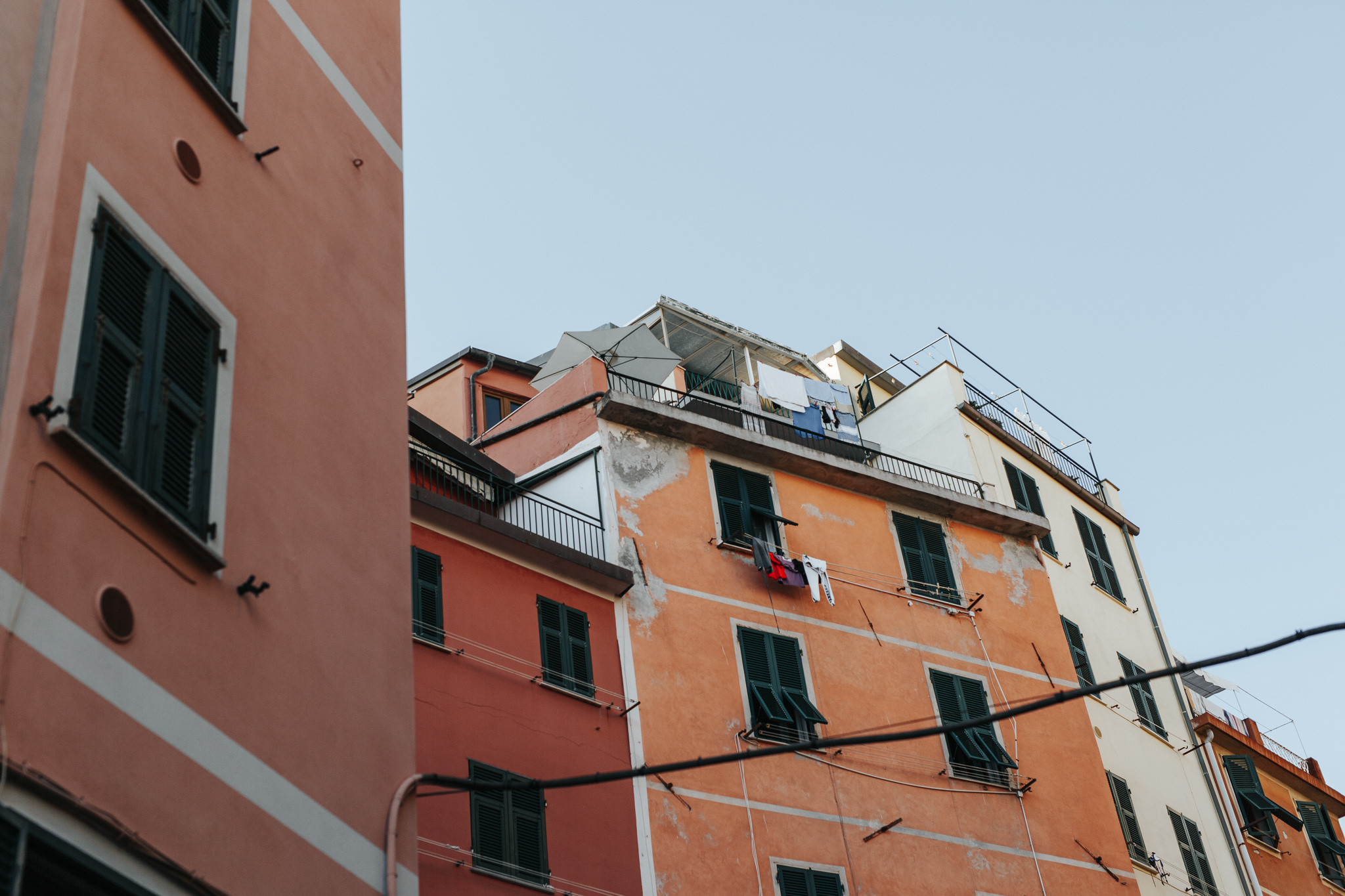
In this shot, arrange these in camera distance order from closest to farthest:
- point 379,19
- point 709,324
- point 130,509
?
point 130,509
point 379,19
point 709,324

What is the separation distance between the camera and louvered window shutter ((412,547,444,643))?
53.2 ft

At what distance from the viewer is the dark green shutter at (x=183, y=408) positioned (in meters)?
7.22

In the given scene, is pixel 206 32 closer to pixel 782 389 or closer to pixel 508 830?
pixel 508 830

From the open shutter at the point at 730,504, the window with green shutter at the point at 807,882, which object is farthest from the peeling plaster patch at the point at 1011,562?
the window with green shutter at the point at 807,882

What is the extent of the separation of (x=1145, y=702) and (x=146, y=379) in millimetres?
21808

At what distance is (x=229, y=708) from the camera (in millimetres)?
7094

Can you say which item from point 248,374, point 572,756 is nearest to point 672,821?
point 572,756

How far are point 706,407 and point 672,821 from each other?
8.80 metres

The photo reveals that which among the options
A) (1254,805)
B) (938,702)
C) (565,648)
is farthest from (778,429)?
(1254,805)

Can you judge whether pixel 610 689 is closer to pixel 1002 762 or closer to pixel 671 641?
pixel 671 641

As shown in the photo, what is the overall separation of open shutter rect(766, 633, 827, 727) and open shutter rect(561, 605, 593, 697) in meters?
3.09

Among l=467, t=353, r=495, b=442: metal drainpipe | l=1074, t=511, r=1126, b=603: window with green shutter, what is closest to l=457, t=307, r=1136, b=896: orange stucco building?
l=1074, t=511, r=1126, b=603: window with green shutter

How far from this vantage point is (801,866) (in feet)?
59.6

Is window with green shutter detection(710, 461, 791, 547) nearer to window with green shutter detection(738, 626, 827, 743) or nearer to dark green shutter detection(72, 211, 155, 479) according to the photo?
window with green shutter detection(738, 626, 827, 743)
